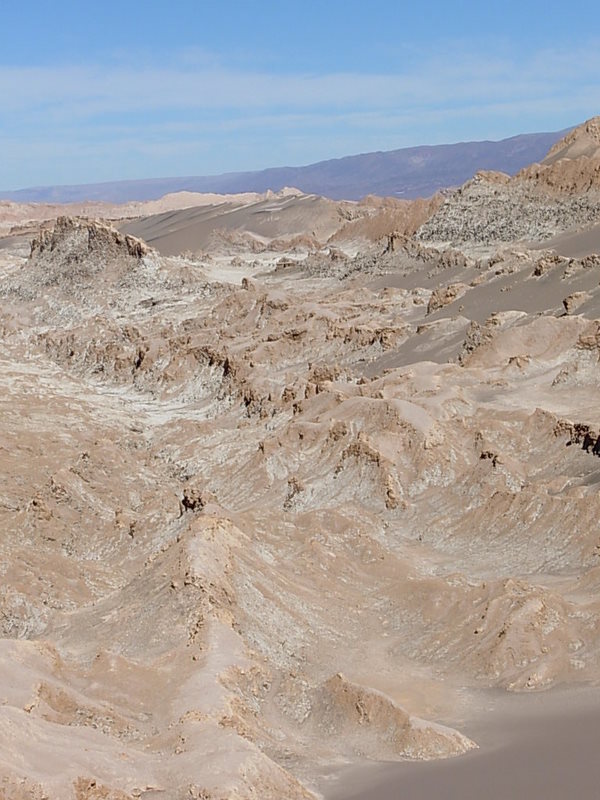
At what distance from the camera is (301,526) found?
20.2 meters

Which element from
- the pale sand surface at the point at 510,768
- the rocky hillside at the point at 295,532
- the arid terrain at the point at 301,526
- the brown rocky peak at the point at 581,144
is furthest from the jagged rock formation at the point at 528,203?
the pale sand surface at the point at 510,768

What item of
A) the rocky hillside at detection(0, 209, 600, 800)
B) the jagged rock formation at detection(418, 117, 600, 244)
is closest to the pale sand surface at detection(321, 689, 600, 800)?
the rocky hillside at detection(0, 209, 600, 800)

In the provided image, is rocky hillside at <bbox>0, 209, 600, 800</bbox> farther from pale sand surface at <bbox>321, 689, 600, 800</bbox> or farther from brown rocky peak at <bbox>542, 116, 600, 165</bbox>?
brown rocky peak at <bbox>542, 116, 600, 165</bbox>

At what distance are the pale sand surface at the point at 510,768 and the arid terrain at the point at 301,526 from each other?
3.6 inches

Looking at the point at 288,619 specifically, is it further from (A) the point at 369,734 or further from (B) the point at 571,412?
(B) the point at 571,412

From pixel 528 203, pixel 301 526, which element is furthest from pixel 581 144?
pixel 301 526

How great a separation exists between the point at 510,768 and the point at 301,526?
10081mm

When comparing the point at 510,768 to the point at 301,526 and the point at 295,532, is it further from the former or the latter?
the point at 301,526

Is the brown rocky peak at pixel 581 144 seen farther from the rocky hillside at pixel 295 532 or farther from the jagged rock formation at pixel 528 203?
the rocky hillside at pixel 295 532

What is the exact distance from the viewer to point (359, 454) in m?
23.3

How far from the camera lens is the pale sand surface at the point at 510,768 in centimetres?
986

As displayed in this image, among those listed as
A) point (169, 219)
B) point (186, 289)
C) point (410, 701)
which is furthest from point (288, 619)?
point (169, 219)

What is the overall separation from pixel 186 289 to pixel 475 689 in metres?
38.3

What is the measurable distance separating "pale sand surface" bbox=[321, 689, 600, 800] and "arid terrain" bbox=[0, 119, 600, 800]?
0.30 feet
